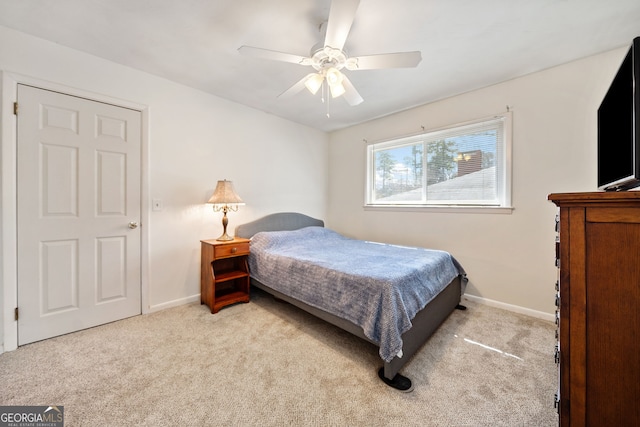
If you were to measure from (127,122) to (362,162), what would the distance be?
3024mm

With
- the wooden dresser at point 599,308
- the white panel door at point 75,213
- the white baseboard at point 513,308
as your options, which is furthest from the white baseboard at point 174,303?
the white baseboard at point 513,308

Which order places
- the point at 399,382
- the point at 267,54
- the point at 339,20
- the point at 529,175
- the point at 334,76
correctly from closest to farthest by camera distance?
the point at 339,20, the point at 399,382, the point at 267,54, the point at 334,76, the point at 529,175

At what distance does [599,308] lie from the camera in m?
0.79

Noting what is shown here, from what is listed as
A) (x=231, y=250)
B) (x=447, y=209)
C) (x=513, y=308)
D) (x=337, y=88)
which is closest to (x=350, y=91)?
(x=337, y=88)

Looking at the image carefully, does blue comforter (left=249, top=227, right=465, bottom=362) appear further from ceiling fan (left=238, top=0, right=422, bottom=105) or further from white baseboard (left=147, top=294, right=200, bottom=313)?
ceiling fan (left=238, top=0, right=422, bottom=105)

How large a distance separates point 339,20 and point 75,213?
2.62 metres

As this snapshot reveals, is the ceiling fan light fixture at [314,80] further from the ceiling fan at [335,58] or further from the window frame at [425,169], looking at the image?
the window frame at [425,169]

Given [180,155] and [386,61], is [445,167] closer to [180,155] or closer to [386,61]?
[386,61]

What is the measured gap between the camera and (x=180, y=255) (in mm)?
2703

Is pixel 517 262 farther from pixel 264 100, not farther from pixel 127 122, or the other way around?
pixel 127 122

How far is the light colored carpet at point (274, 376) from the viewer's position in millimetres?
1296

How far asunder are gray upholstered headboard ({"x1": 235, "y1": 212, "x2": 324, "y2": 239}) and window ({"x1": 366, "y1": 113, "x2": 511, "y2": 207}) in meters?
1.05

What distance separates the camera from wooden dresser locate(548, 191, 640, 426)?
2.45 feet

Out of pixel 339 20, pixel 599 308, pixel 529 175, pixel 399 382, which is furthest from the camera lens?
pixel 529 175
